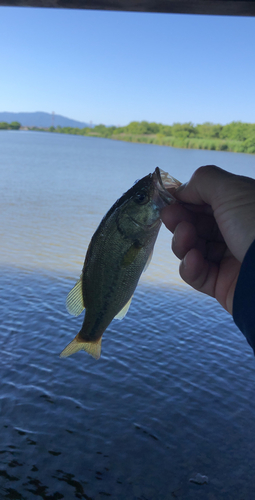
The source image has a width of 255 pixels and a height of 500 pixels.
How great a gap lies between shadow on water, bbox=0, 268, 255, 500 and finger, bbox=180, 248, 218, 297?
3964 millimetres

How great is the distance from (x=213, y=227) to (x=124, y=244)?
0.82 meters

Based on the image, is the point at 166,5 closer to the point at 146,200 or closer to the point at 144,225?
the point at 146,200

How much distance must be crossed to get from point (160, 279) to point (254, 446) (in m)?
7.31

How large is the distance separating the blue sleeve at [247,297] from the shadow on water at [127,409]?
14.9 ft

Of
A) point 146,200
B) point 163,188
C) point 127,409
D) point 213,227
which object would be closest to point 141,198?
point 146,200

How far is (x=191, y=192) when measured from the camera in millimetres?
2336

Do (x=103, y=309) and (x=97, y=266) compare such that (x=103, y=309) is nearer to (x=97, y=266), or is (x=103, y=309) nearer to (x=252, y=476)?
(x=97, y=266)

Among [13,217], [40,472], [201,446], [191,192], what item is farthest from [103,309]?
[13,217]

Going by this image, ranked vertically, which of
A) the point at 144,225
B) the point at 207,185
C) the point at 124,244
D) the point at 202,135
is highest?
the point at 202,135

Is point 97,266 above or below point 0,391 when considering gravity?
above

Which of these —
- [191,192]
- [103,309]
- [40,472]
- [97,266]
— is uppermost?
[191,192]

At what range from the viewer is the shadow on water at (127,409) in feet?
17.8

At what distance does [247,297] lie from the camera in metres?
1.69

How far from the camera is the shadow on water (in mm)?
5438
